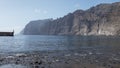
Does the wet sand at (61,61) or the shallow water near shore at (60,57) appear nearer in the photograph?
the wet sand at (61,61)

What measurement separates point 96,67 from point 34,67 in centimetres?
837

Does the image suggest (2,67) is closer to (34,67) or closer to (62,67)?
(34,67)

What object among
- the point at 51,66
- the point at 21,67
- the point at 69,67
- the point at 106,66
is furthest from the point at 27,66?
the point at 106,66

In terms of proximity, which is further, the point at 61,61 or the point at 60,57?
the point at 60,57

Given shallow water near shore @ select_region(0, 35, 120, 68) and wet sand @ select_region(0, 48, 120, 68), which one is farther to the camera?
shallow water near shore @ select_region(0, 35, 120, 68)

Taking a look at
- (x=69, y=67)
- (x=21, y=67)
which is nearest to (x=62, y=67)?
(x=69, y=67)

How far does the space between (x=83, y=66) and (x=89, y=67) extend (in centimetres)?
109

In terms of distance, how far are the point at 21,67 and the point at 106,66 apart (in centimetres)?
1173

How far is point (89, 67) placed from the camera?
105 feet

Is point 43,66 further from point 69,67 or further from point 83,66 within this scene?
point 83,66

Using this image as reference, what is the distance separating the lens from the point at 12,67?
31.3 meters

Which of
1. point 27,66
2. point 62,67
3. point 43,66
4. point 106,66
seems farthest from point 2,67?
point 106,66

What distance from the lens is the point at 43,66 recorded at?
106 ft

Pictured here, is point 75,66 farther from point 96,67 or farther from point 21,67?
point 21,67
